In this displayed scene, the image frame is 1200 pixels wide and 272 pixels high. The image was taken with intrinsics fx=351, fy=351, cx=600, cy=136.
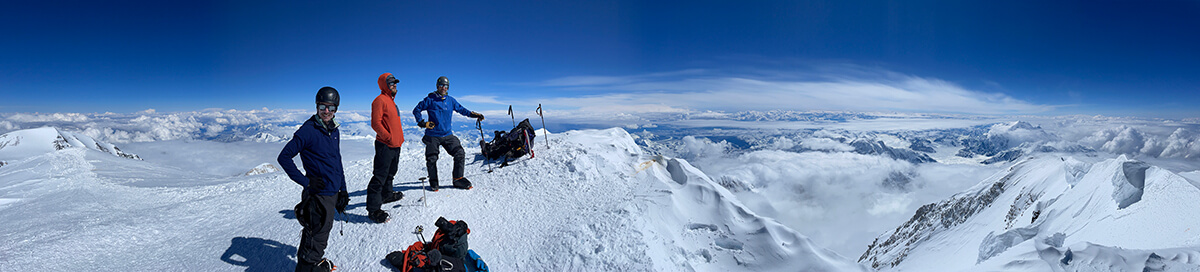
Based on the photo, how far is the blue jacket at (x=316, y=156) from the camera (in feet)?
12.5

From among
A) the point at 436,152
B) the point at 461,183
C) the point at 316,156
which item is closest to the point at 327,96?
the point at 316,156

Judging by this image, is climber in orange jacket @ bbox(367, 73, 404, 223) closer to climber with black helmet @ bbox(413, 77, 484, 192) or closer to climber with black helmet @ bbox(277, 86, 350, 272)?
climber with black helmet @ bbox(413, 77, 484, 192)

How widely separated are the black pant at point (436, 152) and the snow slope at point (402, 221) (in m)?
0.47

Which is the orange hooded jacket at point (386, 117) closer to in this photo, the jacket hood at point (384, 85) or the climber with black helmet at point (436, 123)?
the jacket hood at point (384, 85)

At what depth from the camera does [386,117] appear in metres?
5.65

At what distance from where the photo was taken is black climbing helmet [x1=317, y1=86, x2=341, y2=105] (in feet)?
13.1

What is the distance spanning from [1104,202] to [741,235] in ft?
37.9

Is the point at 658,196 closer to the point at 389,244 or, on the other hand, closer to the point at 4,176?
the point at 389,244

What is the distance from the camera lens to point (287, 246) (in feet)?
16.4

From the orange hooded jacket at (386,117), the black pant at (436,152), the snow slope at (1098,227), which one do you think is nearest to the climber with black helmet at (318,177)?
the orange hooded jacket at (386,117)

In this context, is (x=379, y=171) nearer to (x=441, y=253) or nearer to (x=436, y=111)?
(x=436, y=111)

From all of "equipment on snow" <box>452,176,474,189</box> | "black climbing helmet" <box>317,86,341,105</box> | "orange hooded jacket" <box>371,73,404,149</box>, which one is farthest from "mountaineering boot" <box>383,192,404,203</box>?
"black climbing helmet" <box>317,86,341,105</box>

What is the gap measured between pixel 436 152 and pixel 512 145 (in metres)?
3.16

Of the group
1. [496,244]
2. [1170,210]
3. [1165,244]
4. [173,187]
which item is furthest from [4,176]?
[1170,210]
